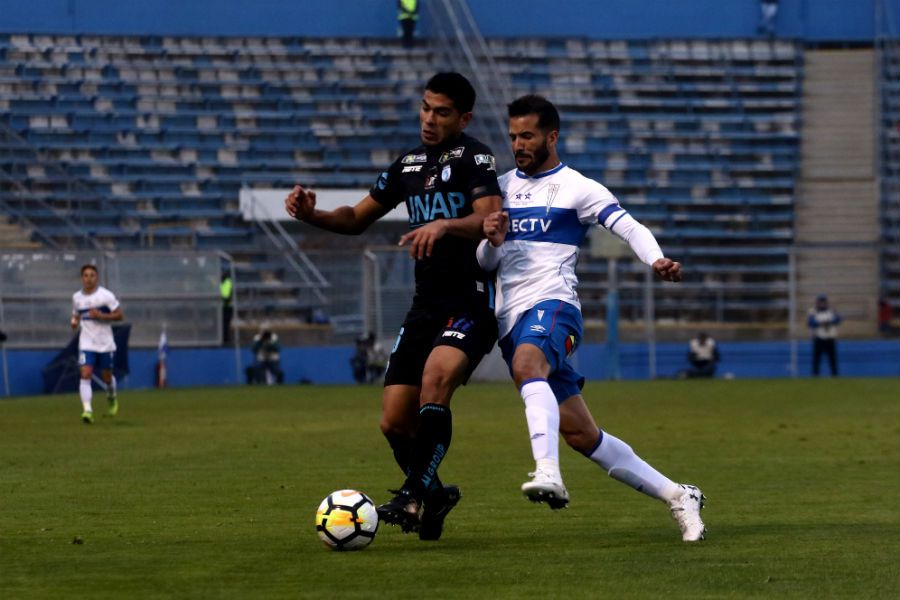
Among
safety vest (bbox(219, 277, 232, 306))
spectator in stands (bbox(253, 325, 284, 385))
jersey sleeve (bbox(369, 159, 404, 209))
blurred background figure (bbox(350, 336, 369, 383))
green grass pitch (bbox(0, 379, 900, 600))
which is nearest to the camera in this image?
green grass pitch (bbox(0, 379, 900, 600))

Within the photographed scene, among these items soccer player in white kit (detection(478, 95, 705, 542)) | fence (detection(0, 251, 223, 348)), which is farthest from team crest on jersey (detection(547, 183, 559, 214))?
fence (detection(0, 251, 223, 348))

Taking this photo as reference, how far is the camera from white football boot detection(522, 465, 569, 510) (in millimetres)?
6348

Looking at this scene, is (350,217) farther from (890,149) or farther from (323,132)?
(890,149)

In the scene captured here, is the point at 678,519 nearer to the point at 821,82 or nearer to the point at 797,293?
the point at 797,293

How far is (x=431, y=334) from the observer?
7.34 m

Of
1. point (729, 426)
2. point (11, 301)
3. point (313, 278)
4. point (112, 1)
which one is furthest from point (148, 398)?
point (112, 1)

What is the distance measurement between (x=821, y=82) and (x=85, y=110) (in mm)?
16478

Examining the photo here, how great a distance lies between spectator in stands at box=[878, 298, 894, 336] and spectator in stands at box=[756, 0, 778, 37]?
805cm

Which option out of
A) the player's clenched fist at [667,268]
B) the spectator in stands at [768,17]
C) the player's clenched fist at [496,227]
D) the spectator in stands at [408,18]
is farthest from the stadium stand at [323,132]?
the player's clenched fist at [667,268]

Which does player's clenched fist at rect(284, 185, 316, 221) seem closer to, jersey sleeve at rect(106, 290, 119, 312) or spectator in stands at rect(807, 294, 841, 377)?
jersey sleeve at rect(106, 290, 119, 312)

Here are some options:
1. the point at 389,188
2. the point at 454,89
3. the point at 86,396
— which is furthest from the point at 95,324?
the point at 454,89

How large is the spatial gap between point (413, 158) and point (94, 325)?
1278 cm

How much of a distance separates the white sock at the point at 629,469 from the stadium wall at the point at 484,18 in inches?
1148

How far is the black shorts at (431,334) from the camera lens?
7.21 metres
